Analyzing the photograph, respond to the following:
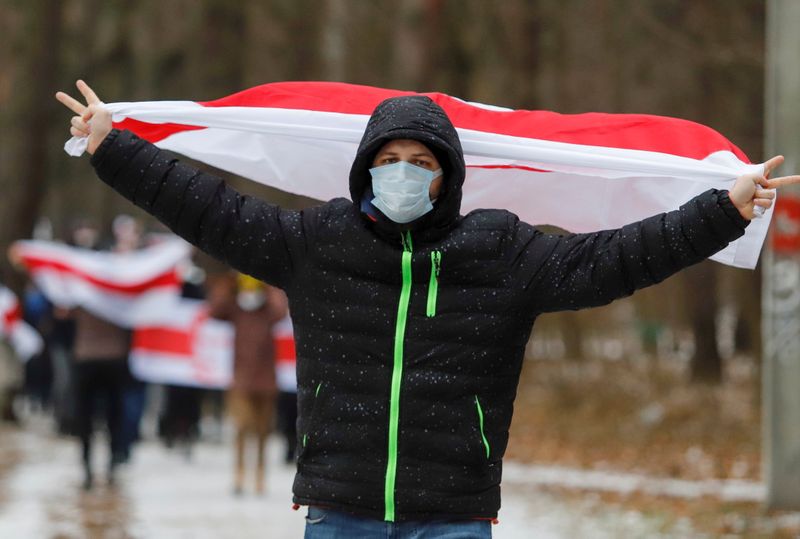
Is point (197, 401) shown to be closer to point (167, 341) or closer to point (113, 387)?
point (167, 341)

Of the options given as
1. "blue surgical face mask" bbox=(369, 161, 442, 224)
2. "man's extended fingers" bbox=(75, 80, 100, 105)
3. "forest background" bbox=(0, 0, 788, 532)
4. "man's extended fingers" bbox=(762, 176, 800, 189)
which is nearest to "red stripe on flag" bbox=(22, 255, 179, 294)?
"forest background" bbox=(0, 0, 788, 532)

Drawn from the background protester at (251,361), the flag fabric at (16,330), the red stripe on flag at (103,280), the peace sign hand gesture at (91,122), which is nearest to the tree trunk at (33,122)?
the flag fabric at (16,330)

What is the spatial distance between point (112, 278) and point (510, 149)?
9151 millimetres

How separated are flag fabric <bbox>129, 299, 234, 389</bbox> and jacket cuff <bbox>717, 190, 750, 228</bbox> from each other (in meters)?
13.6

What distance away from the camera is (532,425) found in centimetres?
2202

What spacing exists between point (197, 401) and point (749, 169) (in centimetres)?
1349

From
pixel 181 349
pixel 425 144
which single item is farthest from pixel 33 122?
pixel 425 144

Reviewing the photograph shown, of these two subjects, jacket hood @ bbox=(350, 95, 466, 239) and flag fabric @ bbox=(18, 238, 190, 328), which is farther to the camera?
flag fabric @ bbox=(18, 238, 190, 328)

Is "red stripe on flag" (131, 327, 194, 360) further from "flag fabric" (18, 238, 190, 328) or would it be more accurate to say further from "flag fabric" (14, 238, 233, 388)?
"flag fabric" (18, 238, 190, 328)

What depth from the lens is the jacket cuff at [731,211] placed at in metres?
4.45

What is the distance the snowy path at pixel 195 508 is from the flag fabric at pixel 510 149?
5.31 metres

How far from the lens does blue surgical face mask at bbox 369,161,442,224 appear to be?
14.7 feet

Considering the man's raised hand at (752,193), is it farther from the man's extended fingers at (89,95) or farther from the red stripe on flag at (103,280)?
the red stripe on flag at (103,280)

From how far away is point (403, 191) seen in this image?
4.48 meters
